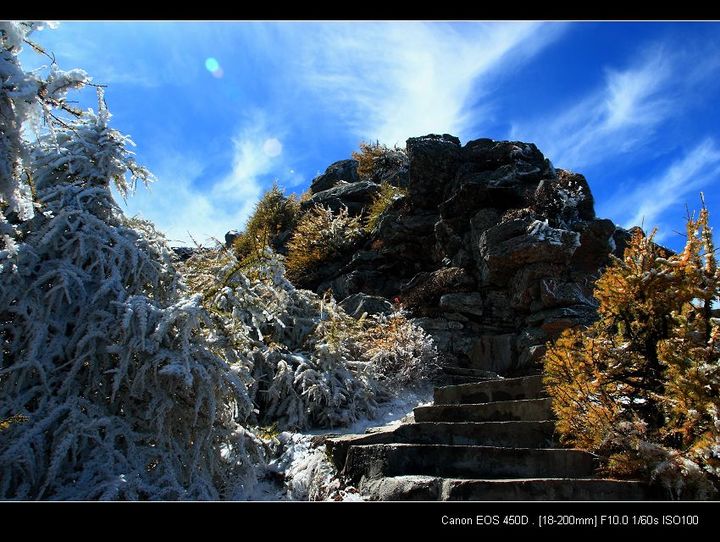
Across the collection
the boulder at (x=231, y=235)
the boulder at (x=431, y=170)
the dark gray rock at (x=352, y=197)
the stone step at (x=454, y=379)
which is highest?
the boulder at (x=231, y=235)

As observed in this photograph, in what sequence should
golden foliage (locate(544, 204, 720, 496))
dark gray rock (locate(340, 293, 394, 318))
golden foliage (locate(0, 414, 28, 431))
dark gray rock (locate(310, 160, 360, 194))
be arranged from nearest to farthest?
golden foliage (locate(0, 414, 28, 431)) < golden foliage (locate(544, 204, 720, 496)) < dark gray rock (locate(340, 293, 394, 318)) < dark gray rock (locate(310, 160, 360, 194))

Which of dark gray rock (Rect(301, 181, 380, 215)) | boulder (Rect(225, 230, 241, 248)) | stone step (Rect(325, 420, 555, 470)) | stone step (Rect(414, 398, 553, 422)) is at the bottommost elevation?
stone step (Rect(325, 420, 555, 470))

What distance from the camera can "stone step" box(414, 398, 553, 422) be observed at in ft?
15.7

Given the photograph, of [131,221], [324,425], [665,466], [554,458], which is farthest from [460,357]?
[131,221]

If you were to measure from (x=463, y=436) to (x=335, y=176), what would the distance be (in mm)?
17695

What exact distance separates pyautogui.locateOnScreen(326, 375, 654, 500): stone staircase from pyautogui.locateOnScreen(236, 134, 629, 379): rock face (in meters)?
3.31

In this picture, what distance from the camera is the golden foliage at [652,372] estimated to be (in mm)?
3137

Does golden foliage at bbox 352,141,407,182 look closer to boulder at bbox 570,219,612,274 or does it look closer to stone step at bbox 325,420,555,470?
boulder at bbox 570,219,612,274

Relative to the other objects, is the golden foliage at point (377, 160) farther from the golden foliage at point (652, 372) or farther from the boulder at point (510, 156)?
the golden foliage at point (652, 372)

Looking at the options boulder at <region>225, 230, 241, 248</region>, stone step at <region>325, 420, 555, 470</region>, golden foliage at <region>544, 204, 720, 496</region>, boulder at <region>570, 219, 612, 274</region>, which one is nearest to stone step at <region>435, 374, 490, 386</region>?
boulder at <region>570, 219, 612, 274</region>

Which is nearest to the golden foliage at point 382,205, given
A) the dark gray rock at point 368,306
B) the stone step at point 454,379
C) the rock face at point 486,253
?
the rock face at point 486,253

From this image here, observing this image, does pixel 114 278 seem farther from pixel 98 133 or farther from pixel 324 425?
pixel 324 425
